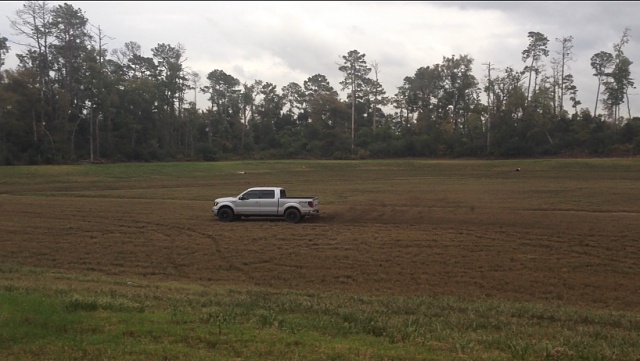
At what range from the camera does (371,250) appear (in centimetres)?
1870

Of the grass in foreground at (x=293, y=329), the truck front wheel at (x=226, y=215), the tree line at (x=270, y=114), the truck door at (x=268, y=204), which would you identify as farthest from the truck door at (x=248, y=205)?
the tree line at (x=270, y=114)

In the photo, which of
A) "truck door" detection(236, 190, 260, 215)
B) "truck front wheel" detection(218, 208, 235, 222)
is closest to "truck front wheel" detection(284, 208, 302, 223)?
"truck door" detection(236, 190, 260, 215)

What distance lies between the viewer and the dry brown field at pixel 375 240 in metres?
15.0

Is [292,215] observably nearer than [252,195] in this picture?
Yes

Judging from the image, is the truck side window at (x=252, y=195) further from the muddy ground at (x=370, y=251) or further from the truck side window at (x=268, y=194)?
the muddy ground at (x=370, y=251)

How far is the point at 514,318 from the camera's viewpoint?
1024 centimetres

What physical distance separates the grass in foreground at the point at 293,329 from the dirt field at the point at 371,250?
3.05 meters

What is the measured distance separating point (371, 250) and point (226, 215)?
9.20 metres

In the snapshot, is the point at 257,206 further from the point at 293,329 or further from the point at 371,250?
the point at 293,329

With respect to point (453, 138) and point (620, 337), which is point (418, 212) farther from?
point (453, 138)

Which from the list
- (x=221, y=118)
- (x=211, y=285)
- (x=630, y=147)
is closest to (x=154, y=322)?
(x=211, y=285)

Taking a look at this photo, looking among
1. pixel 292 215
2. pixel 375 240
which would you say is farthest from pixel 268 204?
pixel 375 240

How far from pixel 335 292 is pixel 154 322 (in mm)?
6992

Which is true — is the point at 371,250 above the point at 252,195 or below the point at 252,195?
below
